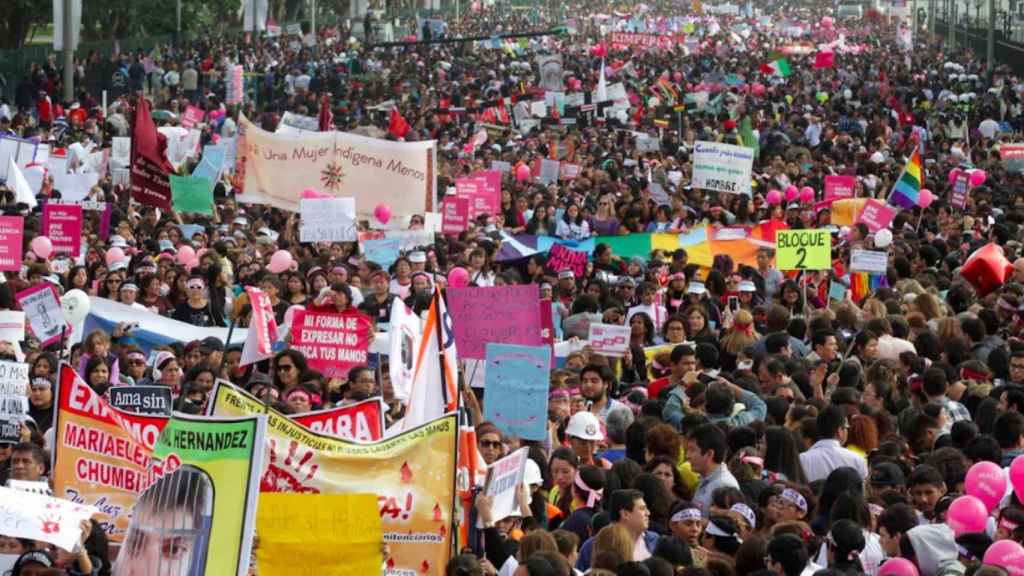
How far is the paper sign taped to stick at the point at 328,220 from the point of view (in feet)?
60.1

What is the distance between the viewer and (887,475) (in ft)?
30.6

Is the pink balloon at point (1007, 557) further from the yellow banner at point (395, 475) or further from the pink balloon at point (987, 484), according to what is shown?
the yellow banner at point (395, 475)

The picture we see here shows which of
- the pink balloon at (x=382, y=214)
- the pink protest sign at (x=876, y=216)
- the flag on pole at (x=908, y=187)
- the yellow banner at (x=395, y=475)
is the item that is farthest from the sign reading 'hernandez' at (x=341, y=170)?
the yellow banner at (x=395, y=475)

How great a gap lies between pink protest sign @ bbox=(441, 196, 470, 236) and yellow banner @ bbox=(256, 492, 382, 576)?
40.8ft

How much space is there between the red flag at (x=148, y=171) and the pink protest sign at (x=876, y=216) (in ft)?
22.0

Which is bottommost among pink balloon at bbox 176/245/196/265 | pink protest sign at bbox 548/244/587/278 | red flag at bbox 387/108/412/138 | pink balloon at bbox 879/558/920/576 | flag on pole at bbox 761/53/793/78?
flag on pole at bbox 761/53/793/78

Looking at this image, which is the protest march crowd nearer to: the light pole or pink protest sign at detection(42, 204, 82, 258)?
pink protest sign at detection(42, 204, 82, 258)

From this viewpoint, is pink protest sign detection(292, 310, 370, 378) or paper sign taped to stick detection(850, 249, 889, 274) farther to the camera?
paper sign taped to stick detection(850, 249, 889, 274)

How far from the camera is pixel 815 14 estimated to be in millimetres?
126562

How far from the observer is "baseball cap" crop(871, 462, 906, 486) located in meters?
9.30

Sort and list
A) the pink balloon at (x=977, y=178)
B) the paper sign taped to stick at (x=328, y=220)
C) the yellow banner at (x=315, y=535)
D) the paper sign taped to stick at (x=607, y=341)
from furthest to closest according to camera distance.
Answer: the pink balloon at (x=977, y=178)
the paper sign taped to stick at (x=328, y=220)
the paper sign taped to stick at (x=607, y=341)
the yellow banner at (x=315, y=535)

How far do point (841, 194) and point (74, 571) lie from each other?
1539 cm

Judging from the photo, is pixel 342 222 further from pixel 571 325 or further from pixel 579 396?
pixel 579 396

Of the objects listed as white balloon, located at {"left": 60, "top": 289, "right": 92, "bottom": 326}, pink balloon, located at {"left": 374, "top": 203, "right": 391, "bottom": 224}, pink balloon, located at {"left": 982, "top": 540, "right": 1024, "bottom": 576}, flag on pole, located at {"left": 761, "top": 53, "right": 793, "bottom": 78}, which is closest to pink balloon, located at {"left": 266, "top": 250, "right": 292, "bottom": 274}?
white balloon, located at {"left": 60, "top": 289, "right": 92, "bottom": 326}
